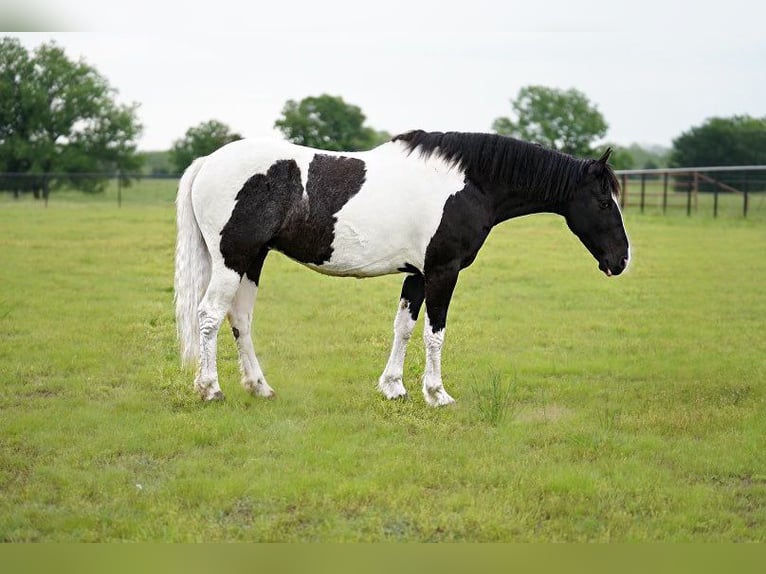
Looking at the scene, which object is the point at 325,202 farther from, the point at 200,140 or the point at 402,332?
the point at 200,140

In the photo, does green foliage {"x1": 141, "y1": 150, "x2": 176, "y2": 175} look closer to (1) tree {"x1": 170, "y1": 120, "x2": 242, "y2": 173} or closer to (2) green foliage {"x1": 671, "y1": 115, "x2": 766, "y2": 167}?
(1) tree {"x1": 170, "y1": 120, "x2": 242, "y2": 173}

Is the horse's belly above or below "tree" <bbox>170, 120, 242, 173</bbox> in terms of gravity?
below

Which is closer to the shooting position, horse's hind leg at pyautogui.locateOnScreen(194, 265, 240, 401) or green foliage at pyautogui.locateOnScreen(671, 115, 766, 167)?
horse's hind leg at pyautogui.locateOnScreen(194, 265, 240, 401)

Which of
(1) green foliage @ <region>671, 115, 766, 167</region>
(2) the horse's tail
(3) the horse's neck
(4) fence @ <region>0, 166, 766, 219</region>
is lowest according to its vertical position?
(2) the horse's tail

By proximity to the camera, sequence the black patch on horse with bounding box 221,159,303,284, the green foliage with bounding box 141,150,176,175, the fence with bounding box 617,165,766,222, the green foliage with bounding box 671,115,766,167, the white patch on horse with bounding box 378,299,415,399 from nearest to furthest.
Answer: the black patch on horse with bounding box 221,159,303,284 → the white patch on horse with bounding box 378,299,415,399 → the fence with bounding box 617,165,766,222 → the green foliage with bounding box 671,115,766,167 → the green foliage with bounding box 141,150,176,175

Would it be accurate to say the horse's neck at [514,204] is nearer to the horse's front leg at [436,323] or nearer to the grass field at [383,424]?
the horse's front leg at [436,323]

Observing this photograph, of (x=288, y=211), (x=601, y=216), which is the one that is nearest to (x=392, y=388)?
(x=288, y=211)

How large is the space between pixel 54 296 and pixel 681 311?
8.42 m

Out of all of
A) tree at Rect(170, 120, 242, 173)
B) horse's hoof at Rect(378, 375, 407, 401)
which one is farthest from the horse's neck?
tree at Rect(170, 120, 242, 173)

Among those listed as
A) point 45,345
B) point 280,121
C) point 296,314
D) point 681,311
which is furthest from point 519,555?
point 280,121

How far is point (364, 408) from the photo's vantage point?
5871 mm

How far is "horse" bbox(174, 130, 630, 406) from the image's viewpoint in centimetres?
571

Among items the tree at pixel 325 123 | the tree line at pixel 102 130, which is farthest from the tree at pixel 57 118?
the tree at pixel 325 123

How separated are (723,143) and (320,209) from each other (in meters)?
47.9
